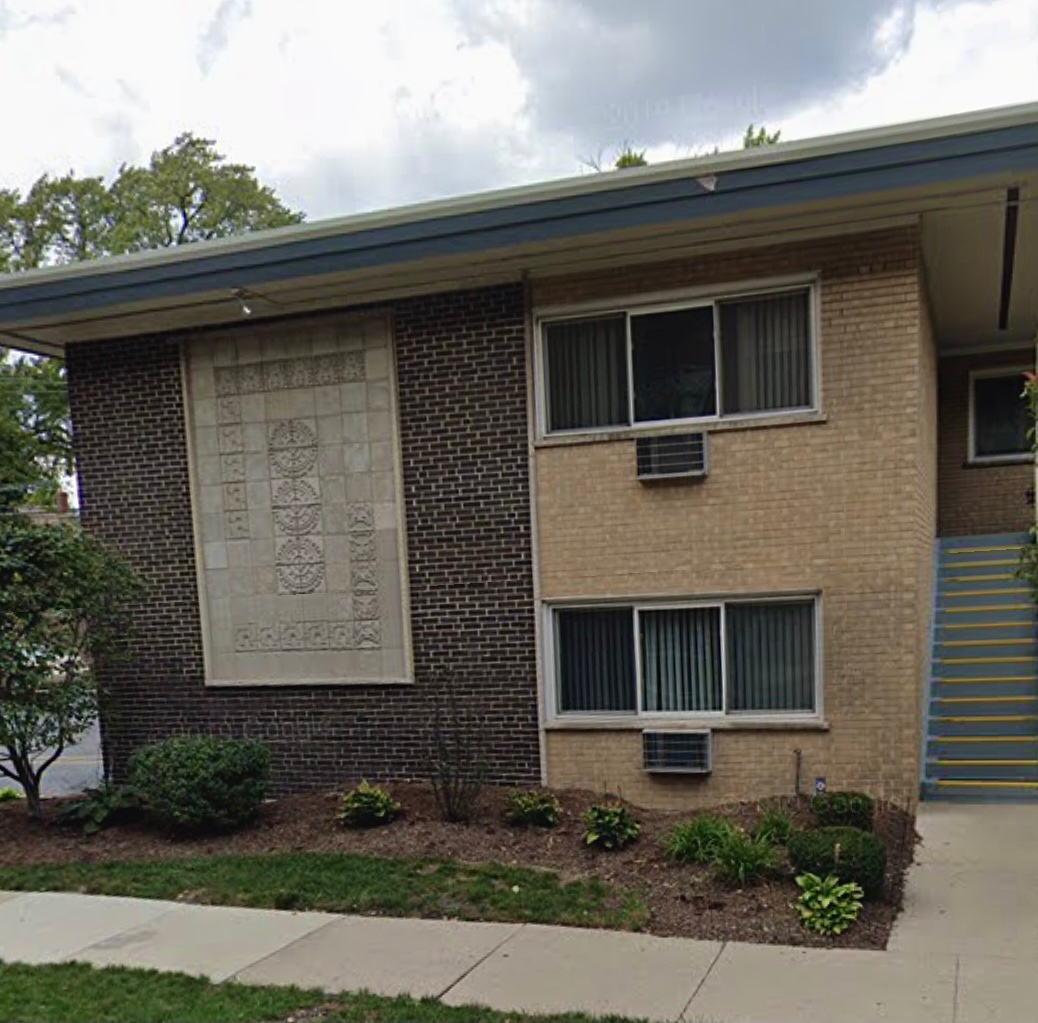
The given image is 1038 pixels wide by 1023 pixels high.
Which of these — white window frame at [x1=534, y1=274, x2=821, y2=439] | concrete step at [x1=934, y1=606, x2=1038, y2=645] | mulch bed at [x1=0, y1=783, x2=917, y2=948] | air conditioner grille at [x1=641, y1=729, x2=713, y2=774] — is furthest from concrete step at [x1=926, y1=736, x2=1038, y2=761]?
white window frame at [x1=534, y1=274, x2=821, y2=439]

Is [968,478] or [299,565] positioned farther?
[968,478]

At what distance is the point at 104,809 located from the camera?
25.0 ft

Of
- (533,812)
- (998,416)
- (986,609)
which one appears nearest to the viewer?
(533,812)

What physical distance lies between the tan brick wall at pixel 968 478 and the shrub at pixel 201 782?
9.12 meters

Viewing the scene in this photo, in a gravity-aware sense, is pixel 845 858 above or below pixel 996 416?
below

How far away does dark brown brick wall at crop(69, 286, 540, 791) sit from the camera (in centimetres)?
782

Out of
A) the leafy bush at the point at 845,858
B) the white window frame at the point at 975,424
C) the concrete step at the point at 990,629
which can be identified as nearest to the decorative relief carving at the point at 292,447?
the leafy bush at the point at 845,858

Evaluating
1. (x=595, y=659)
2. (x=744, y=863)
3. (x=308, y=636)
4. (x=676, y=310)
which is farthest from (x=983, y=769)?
(x=308, y=636)

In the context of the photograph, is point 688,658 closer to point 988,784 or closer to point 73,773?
point 988,784

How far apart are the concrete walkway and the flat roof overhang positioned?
4781mm

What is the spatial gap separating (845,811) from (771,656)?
143cm

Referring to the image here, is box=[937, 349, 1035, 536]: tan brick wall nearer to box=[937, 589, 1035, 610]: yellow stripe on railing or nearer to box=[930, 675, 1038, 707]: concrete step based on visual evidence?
box=[937, 589, 1035, 610]: yellow stripe on railing

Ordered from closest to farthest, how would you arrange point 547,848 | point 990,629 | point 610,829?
point 610,829
point 547,848
point 990,629

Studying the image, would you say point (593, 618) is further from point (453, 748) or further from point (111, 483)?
point (111, 483)
